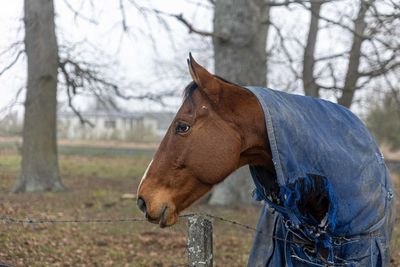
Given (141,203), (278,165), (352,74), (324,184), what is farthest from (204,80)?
(352,74)

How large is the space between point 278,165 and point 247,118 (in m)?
0.27

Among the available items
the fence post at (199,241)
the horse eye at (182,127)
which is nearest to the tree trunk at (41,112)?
the fence post at (199,241)

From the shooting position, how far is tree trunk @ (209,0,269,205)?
11555mm

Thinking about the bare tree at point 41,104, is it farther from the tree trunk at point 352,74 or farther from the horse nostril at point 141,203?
the horse nostril at point 141,203

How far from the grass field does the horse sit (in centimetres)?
371

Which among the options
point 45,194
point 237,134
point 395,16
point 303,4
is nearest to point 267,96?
point 237,134

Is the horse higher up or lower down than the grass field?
higher up

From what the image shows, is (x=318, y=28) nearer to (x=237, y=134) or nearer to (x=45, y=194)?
(x=45, y=194)

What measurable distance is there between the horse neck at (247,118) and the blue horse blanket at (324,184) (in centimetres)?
5

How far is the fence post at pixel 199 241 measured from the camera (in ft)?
11.5

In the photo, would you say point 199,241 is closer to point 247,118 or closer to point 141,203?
point 141,203

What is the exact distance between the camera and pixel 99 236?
8.75 m

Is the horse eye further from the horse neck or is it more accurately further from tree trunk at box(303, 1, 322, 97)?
tree trunk at box(303, 1, 322, 97)

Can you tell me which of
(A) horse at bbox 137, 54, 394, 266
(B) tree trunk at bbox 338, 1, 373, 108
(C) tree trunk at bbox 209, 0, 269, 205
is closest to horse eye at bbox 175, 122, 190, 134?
(A) horse at bbox 137, 54, 394, 266
